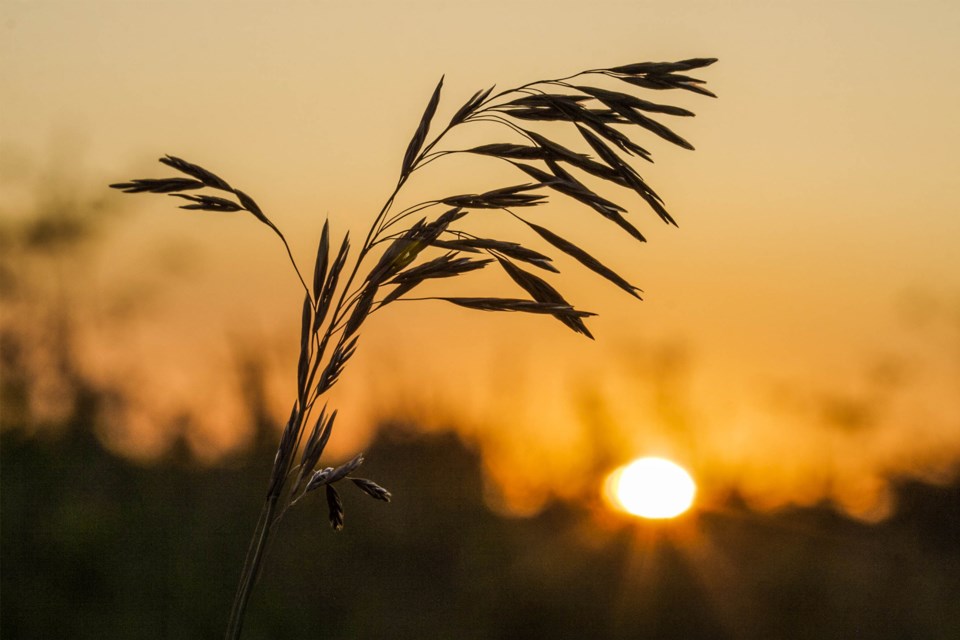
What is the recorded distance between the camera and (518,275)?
1.37 metres

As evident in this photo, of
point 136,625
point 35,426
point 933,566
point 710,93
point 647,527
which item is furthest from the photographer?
→ point 647,527

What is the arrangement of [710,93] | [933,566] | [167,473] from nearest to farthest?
[710,93] < [167,473] < [933,566]

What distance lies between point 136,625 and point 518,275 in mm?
3682

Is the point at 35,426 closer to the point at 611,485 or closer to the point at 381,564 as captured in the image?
the point at 381,564

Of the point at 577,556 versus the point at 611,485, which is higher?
the point at 611,485

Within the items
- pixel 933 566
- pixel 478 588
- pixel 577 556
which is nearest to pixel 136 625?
pixel 478 588

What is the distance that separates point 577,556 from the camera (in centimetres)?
597

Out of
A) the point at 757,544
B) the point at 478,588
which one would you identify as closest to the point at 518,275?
the point at 478,588

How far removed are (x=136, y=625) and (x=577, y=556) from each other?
8.96ft

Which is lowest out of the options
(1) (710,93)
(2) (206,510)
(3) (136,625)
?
(3) (136,625)

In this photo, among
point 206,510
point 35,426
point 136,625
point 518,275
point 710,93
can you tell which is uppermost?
point 710,93

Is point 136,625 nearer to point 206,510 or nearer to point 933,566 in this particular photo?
point 206,510

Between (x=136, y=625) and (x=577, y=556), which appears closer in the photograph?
(x=136, y=625)

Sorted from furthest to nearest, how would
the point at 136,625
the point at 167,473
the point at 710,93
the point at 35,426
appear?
the point at 167,473 → the point at 35,426 → the point at 136,625 → the point at 710,93
